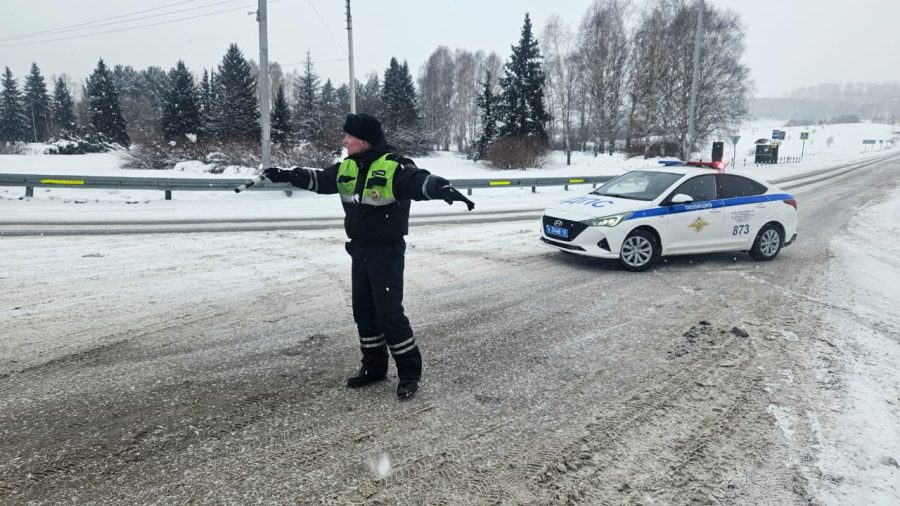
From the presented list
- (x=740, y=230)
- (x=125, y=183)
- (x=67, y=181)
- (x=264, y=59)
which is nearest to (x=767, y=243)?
(x=740, y=230)

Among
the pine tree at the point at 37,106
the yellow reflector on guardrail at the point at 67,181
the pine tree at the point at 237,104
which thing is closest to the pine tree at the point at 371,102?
the pine tree at the point at 237,104

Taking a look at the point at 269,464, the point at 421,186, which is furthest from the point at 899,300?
the point at 269,464

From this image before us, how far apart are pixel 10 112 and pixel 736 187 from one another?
90165 mm

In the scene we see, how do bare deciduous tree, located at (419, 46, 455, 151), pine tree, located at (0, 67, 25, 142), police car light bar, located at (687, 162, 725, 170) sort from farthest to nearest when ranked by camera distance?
bare deciduous tree, located at (419, 46, 455, 151)
pine tree, located at (0, 67, 25, 142)
police car light bar, located at (687, 162, 725, 170)

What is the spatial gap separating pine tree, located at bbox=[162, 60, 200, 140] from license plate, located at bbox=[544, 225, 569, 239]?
48.0 meters

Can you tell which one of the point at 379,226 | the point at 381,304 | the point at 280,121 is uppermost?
the point at 280,121

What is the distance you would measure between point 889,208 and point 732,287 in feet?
43.0

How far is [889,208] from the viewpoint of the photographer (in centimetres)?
1605

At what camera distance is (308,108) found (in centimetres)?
5762

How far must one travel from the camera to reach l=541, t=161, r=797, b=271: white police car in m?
8.00

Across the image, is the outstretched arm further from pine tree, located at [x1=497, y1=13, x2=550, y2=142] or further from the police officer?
pine tree, located at [x1=497, y1=13, x2=550, y2=142]

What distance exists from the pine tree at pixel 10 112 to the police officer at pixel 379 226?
288 ft

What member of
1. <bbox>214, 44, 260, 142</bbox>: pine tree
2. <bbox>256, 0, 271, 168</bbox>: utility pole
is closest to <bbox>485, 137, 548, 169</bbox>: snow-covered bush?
<bbox>256, 0, 271, 168</bbox>: utility pole

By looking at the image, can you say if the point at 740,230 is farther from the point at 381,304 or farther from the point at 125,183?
the point at 125,183
